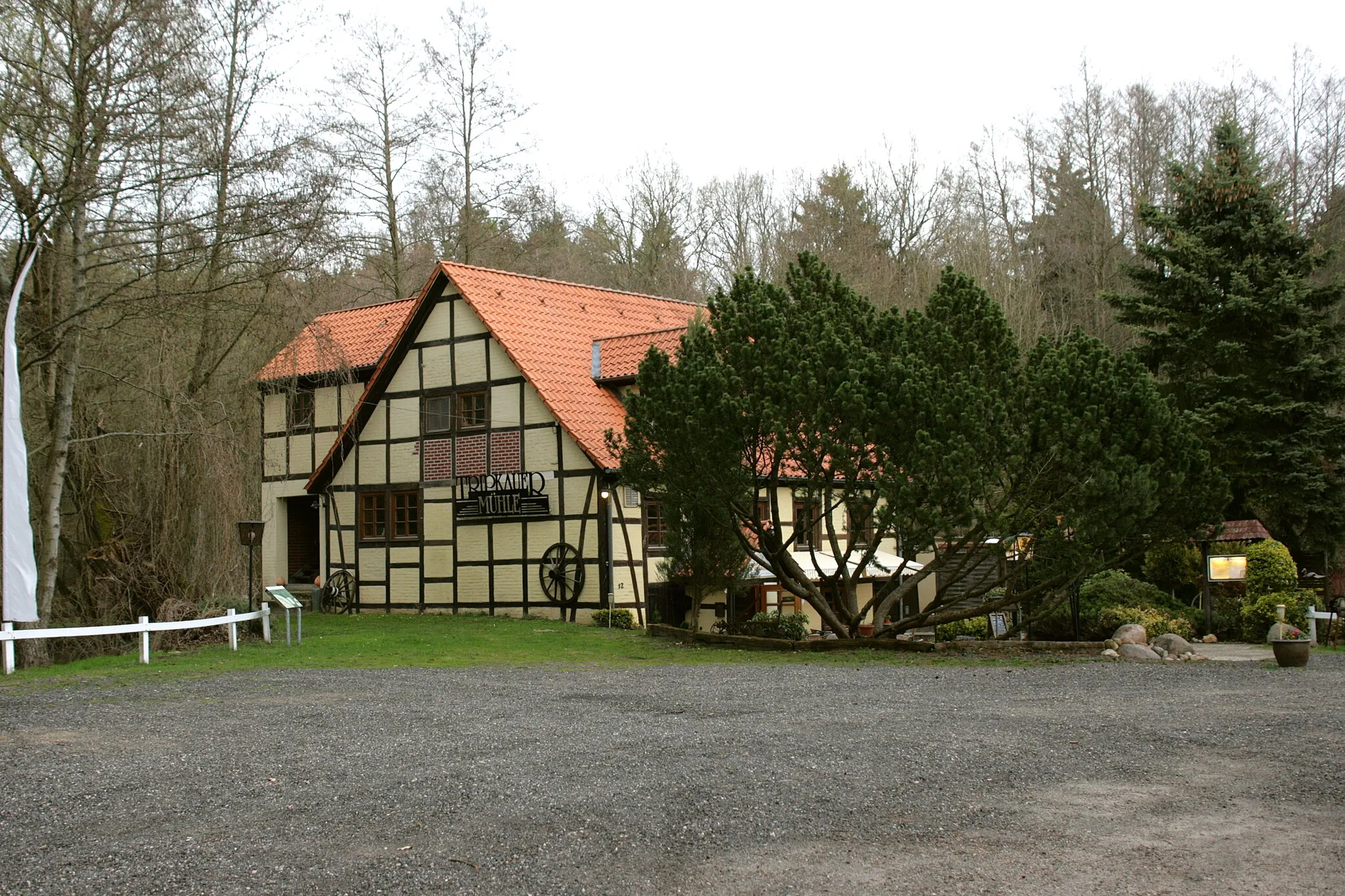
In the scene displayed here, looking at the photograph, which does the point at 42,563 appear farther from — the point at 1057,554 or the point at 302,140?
the point at 1057,554

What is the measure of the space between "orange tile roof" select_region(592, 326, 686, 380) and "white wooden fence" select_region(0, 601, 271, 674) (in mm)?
9327

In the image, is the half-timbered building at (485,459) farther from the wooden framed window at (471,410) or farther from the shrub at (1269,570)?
the shrub at (1269,570)

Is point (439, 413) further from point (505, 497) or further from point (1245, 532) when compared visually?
point (1245, 532)

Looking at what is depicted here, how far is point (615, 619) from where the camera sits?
23484 millimetres

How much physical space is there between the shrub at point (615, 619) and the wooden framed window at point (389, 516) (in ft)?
17.0

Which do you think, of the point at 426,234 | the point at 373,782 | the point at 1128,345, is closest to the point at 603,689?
the point at 373,782

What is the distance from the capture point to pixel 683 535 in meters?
20.1

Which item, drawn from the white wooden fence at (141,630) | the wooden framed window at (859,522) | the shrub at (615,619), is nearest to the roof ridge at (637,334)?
the shrub at (615,619)

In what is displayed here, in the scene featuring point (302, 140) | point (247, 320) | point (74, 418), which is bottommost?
point (74, 418)

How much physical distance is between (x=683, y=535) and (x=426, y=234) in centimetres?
1992

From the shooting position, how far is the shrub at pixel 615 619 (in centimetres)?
2336

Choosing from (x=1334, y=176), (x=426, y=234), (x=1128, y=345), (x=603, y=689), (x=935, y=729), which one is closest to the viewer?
(x=935, y=729)

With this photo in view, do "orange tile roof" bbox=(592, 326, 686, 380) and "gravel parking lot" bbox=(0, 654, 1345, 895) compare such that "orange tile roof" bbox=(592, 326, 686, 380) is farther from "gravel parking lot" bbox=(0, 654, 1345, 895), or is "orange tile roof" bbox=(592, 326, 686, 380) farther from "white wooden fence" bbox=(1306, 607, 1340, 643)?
"gravel parking lot" bbox=(0, 654, 1345, 895)

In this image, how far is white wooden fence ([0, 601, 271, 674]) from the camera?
47.7 ft
